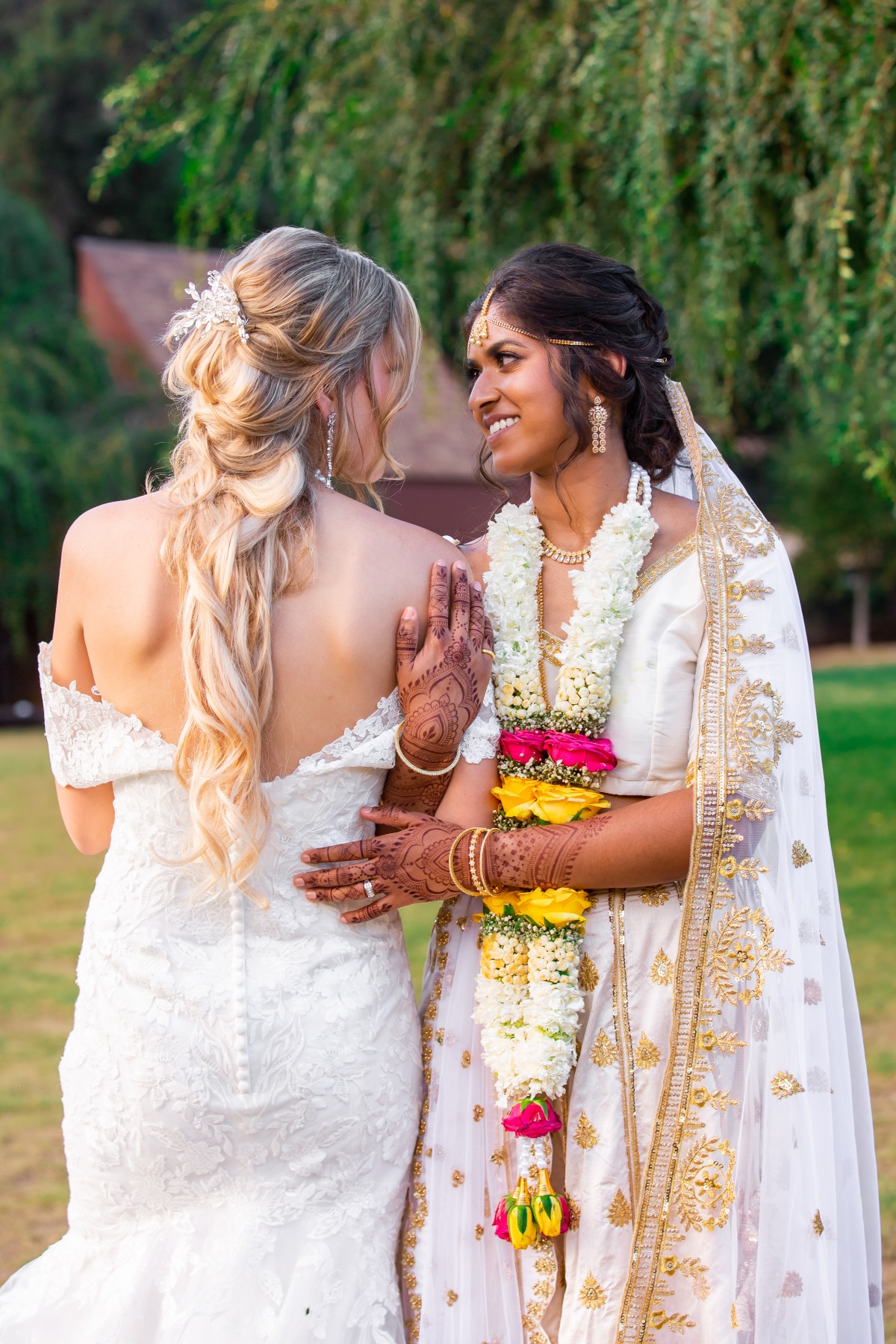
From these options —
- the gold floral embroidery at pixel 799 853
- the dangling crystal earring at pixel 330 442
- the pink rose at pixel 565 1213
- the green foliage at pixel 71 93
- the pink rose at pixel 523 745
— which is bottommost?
the pink rose at pixel 565 1213

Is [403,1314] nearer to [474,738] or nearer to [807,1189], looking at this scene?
[807,1189]

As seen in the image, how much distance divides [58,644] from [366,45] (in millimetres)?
4698

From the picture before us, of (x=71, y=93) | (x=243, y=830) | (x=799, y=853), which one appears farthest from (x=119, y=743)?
(x=71, y=93)

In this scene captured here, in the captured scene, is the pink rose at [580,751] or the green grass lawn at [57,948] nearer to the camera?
the pink rose at [580,751]

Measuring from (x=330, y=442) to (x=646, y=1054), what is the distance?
1234 millimetres

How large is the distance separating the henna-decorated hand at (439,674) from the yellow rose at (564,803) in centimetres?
21

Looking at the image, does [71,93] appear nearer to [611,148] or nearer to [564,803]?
[611,148]

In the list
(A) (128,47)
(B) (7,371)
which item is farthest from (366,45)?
(A) (128,47)

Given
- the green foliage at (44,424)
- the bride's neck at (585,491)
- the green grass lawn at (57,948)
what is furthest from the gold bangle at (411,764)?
the green foliage at (44,424)

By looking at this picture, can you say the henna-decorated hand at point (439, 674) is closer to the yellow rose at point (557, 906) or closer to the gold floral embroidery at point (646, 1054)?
the yellow rose at point (557, 906)

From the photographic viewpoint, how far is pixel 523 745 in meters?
2.48

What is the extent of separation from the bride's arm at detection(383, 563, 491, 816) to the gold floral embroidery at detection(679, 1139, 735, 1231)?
2.56 ft

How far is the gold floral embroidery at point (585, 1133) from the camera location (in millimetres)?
2377

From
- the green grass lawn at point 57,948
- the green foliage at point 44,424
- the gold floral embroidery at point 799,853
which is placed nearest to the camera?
the gold floral embroidery at point 799,853
